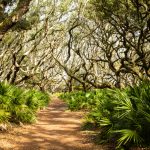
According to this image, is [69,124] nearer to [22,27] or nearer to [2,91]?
[2,91]

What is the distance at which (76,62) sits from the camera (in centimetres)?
5366

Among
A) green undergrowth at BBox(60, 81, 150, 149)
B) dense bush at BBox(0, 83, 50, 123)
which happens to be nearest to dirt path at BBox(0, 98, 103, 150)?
dense bush at BBox(0, 83, 50, 123)

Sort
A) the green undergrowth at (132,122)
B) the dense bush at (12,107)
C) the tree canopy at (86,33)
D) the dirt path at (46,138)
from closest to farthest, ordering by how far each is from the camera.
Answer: the green undergrowth at (132,122) < the dirt path at (46,138) < the dense bush at (12,107) < the tree canopy at (86,33)

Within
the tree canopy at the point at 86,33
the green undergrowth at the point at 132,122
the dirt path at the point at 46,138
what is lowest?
the dirt path at the point at 46,138

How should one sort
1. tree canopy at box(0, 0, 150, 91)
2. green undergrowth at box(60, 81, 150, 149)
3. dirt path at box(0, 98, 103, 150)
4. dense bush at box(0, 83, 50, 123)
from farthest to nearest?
tree canopy at box(0, 0, 150, 91)
dense bush at box(0, 83, 50, 123)
dirt path at box(0, 98, 103, 150)
green undergrowth at box(60, 81, 150, 149)

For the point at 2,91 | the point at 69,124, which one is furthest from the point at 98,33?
the point at 2,91

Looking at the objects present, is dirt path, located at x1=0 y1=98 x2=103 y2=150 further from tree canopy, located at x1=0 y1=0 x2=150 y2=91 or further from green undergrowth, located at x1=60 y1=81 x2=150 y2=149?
tree canopy, located at x1=0 y1=0 x2=150 y2=91

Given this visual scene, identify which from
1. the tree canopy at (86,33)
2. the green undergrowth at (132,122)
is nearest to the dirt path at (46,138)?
the green undergrowth at (132,122)

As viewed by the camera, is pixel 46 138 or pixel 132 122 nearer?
pixel 132 122

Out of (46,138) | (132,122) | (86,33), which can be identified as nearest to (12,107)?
(46,138)

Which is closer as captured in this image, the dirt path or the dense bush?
the dirt path

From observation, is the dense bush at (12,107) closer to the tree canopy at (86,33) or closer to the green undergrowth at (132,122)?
the tree canopy at (86,33)

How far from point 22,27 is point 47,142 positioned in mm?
12968

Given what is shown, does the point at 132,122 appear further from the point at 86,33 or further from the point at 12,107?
the point at 86,33
